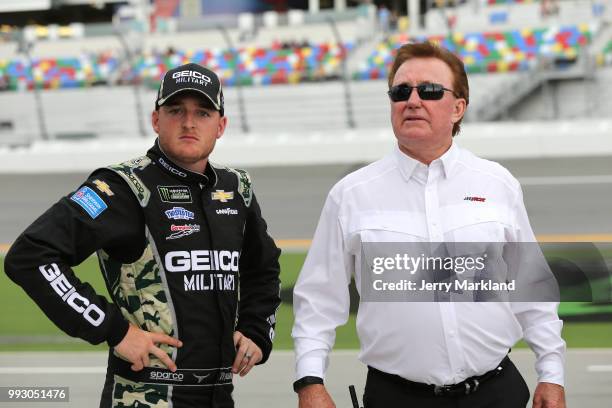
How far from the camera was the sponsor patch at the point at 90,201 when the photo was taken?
2479 millimetres

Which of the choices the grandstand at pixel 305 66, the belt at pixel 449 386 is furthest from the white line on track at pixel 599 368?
the grandstand at pixel 305 66

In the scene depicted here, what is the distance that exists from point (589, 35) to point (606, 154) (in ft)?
42.1

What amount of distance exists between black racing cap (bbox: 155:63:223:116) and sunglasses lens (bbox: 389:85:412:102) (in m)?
0.53

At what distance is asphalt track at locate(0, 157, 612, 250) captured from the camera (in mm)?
11734

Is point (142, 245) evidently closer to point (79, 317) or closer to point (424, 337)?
point (79, 317)

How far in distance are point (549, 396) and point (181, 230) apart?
1.18 m

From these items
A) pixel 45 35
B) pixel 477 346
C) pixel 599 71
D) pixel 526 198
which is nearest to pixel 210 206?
pixel 477 346

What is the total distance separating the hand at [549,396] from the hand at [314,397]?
0.62m

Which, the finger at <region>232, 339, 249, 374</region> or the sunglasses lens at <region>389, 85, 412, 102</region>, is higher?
the sunglasses lens at <region>389, 85, 412, 102</region>

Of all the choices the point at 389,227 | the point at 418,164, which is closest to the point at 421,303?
the point at 389,227

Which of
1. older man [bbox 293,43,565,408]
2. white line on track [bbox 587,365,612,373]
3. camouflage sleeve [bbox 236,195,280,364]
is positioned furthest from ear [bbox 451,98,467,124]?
white line on track [bbox 587,365,612,373]

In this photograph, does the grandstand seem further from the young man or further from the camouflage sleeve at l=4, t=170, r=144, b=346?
the camouflage sleeve at l=4, t=170, r=144, b=346

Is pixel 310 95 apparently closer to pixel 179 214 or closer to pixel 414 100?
pixel 414 100

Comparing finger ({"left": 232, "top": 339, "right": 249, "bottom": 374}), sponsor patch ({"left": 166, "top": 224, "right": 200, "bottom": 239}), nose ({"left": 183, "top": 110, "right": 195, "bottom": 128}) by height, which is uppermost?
nose ({"left": 183, "top": 110, "right": 195, "bottom": 128})
